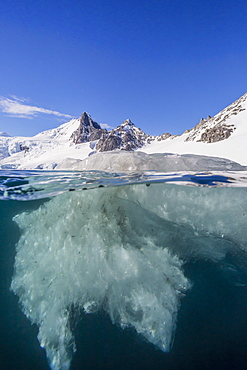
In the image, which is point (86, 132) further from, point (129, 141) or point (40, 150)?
point (129, 141)

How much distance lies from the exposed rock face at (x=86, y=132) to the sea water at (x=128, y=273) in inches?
3895

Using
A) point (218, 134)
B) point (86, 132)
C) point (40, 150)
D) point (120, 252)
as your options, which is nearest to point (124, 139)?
point (86, 132)

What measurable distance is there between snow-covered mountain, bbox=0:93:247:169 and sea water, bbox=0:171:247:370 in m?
24.4

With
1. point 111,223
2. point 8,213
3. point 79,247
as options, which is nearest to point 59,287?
point 79,247

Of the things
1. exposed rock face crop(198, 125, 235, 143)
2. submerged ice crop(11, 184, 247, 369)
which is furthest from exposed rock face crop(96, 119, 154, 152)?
submerged ice crop(11, 184, 247, 369)

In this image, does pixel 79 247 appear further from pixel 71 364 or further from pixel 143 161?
pixel 143 161

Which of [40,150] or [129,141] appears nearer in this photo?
[129,141]

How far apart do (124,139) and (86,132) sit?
3212cm

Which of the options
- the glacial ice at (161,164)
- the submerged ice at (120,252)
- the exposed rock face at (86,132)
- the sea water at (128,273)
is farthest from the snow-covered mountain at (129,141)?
the submerged ice at (120,252)

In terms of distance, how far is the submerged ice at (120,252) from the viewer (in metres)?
4.62

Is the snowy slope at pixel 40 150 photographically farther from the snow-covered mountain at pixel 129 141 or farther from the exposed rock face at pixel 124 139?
the exposed rock face at pixel 124 139

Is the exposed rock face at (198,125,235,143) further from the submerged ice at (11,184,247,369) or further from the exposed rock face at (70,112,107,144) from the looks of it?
the exposed rock face at (70,112,107,144)

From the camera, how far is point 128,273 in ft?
16.6

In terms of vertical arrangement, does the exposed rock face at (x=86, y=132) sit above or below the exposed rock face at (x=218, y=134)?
above
